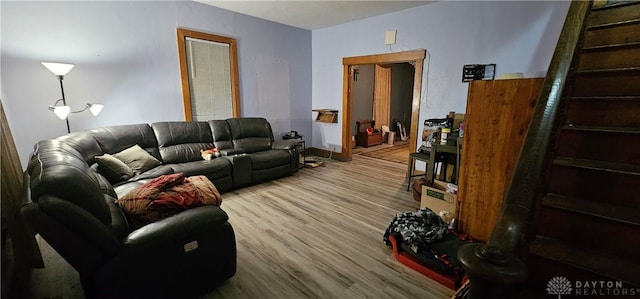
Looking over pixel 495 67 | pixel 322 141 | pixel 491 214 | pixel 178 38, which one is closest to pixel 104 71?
pixel 178 38

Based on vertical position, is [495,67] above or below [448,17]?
below

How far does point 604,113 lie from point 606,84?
1.02ft

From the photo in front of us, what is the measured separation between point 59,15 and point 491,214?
16.2 feet

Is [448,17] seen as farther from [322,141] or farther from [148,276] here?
[148,276]

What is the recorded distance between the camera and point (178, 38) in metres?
3.90

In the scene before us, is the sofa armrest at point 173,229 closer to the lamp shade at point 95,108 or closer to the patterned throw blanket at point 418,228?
the patterned throw blanket at point 418,228

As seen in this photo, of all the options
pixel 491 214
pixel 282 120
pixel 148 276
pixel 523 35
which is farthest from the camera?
pixel 282 120

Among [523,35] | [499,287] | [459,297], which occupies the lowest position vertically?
[459,297]

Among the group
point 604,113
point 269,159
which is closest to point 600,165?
point 604,113

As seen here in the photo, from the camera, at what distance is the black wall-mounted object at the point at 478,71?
3.61 m

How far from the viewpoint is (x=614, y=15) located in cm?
234

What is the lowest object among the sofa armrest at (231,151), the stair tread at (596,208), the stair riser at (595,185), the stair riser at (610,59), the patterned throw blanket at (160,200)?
the sofa armrest at (231,151)

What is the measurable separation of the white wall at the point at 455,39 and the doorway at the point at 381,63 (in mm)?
88

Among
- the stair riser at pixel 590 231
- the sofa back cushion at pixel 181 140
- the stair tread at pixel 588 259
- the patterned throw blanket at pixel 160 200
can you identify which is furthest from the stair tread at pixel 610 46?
the sofa back cushion at pixel 181 140
